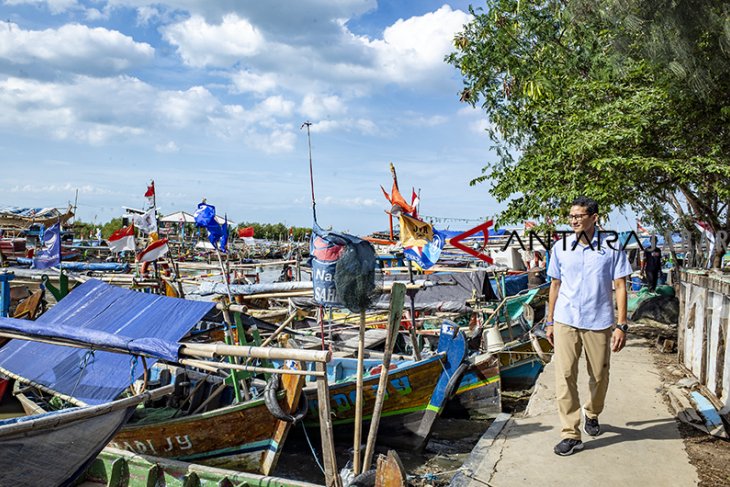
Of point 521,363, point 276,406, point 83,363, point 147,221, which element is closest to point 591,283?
point 276,406

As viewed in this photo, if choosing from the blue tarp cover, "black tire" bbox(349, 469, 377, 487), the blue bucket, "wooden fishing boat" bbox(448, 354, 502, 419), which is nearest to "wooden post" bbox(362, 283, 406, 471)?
"black tire" bbox(349, 469, 377, 487)

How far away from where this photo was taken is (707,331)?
22.1 ft

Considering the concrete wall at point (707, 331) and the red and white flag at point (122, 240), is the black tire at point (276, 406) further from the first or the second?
the red and white flag at point (122, 240)

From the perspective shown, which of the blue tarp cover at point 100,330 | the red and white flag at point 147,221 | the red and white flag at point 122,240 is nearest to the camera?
the blue tarp cover at point 100,330

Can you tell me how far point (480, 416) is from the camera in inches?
384

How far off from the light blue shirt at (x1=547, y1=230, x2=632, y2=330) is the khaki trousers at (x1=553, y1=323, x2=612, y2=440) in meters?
0.09

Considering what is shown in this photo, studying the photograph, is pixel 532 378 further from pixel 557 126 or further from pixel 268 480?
pixel 268 480

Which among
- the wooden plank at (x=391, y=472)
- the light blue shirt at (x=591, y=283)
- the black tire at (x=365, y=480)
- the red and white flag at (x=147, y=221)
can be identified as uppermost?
the red and white flag at (x=147, y=221)

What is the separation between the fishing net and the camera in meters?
4.73

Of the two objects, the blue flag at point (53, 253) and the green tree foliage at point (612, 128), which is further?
the blue flag at point (53, 253)

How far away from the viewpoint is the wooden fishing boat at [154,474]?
5.46m

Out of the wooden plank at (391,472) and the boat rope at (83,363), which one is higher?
the boat rope at (83,363)

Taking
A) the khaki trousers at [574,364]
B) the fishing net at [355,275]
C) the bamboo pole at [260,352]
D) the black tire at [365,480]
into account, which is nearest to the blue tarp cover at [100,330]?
the bamboo pole at [260,352]

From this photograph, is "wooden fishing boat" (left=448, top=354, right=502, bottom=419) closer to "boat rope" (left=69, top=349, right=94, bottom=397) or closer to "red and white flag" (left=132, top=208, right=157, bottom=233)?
"boat rope" (left=69, top=349, right=94, bottom=397)
